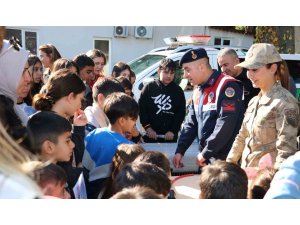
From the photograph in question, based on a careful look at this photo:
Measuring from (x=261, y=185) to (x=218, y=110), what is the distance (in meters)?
0.95

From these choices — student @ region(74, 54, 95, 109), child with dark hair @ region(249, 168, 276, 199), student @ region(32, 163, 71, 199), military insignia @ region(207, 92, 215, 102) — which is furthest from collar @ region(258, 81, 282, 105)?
student @ region(74, 54, 95, 109)

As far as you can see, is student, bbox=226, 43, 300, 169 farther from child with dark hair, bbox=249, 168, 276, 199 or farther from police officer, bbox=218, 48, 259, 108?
police officer, bbox=218, 48, 259, 108

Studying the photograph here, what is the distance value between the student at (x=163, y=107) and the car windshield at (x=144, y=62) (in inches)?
47.9

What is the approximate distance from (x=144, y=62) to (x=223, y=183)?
12.5ft

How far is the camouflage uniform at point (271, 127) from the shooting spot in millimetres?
1781

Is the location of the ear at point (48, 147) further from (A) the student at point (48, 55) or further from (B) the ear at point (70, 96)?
(A) the student at point (48, 55)

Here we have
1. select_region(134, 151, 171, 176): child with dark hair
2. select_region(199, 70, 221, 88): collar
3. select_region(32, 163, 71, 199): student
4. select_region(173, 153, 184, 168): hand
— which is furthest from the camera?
select_region(173, 153, 184, 168): hand

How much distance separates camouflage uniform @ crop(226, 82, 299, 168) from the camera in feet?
5.84

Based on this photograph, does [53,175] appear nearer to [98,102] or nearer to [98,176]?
[98,176]

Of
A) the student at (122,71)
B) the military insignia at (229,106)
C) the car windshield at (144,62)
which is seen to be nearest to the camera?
the military insignia at (229,106)

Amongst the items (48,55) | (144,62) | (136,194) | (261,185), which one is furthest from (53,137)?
(144,62)

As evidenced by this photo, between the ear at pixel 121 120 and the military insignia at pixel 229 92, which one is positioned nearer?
the ear at pixel 121 120

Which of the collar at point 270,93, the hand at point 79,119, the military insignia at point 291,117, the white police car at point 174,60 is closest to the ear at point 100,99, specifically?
the hand at point 79,119

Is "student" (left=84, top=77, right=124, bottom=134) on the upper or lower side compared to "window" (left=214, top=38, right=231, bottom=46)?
lower
